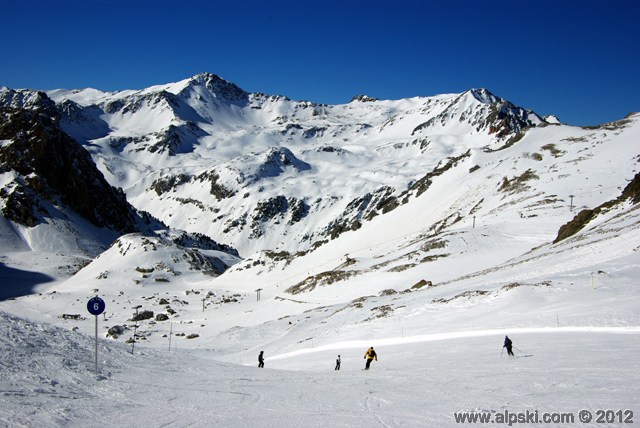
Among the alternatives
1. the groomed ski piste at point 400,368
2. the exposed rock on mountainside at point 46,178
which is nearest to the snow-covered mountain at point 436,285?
the groomed ski piste at point 400,368

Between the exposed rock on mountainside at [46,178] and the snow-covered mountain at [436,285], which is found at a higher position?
the exposed rock on mountainside at [46,178]

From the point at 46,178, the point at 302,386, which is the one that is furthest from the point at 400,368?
the point at 46,178

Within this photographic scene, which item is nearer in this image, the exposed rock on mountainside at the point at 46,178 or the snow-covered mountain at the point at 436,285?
the snow-covered mountain at the point at 436,285

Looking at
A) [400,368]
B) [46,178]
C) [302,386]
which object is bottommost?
[302,386]

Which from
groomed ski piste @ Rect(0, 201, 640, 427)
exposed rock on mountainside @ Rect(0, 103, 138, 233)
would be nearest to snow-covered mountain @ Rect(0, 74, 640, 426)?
groomed ski piste @ Rect(0, 201, 640, 427)

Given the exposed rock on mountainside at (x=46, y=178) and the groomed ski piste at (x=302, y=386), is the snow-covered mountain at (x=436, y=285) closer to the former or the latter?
the groomed ski piste at (x=302, y=386)

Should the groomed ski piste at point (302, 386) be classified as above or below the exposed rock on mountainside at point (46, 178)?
below

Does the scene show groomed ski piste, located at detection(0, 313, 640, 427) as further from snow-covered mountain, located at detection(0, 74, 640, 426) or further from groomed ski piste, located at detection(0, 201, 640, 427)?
snow-covered mountain, located at detection(0, 74, 640, 426)

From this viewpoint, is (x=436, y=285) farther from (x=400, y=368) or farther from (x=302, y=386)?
(x=302, y=386)

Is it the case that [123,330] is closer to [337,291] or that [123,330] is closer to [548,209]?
[337,291]

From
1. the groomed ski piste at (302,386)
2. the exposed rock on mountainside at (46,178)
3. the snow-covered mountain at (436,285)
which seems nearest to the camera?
the groomed ski piste at (302,386)

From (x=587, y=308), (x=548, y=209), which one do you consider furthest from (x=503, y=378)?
(x=548, y=209)

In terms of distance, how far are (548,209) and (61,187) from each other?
145898mm

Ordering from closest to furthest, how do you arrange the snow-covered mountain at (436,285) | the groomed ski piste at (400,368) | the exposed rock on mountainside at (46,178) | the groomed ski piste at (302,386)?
the groomed ski piste at (302,386)
the groomed ski piste at (400,368)
the snow-covered mountain at (436,285)
the exposed rock on mountainside at (46,178)
